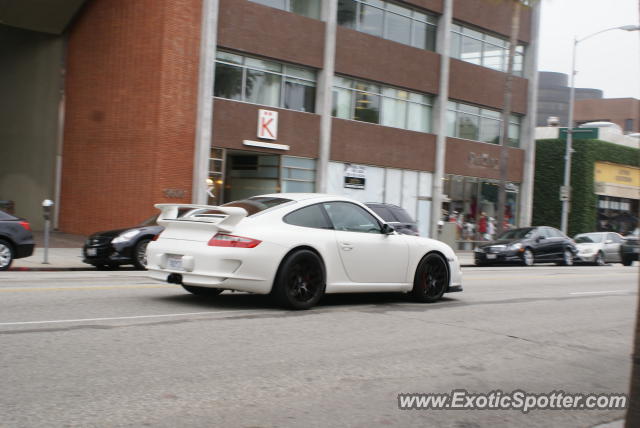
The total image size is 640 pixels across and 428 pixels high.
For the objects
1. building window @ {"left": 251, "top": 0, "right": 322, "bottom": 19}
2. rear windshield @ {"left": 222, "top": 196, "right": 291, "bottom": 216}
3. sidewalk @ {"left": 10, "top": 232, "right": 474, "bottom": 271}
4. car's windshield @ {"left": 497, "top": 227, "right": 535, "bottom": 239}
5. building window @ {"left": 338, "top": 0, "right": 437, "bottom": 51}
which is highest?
building window @ {"left": 338, "top": 0, "right": 437, "bottom": 51}

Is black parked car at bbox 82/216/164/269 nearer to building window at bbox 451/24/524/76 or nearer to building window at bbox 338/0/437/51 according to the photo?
building window at bbox 338/0/437/51

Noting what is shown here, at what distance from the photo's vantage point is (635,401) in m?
4.06

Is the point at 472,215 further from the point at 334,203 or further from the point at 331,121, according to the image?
the point at 334,203

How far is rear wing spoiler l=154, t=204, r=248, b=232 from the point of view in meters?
8.80

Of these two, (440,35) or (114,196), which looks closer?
(114,196)

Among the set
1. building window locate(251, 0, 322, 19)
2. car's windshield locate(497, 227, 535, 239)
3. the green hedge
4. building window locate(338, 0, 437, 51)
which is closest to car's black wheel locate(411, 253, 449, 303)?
car's windshield locate(497, 227, 535, 239)

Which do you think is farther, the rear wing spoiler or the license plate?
the license plate

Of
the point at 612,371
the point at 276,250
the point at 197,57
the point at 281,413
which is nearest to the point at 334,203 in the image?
the point at 276,250

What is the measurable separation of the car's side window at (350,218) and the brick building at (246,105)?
14778 mm

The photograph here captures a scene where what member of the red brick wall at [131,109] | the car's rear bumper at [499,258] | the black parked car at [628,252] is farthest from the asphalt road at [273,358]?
the black parked car at [628,252]

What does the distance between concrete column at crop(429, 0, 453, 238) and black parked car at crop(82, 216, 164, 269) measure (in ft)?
64.5

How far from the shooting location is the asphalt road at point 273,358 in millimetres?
4914

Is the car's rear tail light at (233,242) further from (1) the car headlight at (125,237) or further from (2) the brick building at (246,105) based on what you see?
(2) the brick building at (246,105)

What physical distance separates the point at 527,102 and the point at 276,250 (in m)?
33.4
